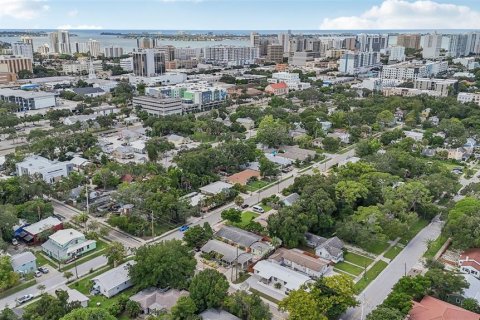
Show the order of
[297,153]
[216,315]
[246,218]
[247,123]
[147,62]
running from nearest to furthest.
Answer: [216,315], [246,218], [297,153], [247,123], [147,62]

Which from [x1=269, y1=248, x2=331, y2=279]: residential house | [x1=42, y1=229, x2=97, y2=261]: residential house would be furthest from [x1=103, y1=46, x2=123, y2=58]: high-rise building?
[x1=269, y1=248, x2=331, y2=279]: residential house

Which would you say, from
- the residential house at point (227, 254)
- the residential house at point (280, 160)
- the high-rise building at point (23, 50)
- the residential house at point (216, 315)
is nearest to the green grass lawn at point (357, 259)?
the residential house at point (227, 254)

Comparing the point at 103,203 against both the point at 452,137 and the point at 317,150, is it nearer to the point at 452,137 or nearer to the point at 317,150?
the point at 317,150

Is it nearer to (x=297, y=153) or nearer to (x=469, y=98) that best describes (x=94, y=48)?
(x=469, y=98)

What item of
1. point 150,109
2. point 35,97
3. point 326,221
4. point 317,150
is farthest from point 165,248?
point 35,97

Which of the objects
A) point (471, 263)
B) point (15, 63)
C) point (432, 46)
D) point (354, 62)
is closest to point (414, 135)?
point (471, 263)

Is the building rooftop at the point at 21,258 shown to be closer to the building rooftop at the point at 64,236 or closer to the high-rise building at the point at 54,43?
the building rooftop at the point at 64,236
